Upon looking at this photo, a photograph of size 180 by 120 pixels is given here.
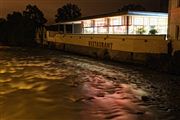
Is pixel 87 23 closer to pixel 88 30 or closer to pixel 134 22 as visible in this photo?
pixel 88 30

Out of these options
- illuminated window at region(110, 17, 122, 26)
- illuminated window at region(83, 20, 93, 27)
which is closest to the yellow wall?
illuminated window at region(110, 17, 122, 26)

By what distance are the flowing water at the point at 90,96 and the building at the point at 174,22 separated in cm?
336

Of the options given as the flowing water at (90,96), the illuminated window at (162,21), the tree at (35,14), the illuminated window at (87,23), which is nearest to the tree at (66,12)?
the tree at (35,14)

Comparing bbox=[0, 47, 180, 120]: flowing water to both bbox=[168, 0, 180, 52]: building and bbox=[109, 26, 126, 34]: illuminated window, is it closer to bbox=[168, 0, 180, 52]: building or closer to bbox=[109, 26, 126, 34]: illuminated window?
bbox=[168, 0, 180, 52]: building

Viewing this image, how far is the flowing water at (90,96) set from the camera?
12.2 metres

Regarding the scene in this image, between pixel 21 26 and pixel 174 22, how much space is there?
51891 millimetres

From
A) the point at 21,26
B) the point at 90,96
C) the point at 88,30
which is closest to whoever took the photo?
the point at 90,96

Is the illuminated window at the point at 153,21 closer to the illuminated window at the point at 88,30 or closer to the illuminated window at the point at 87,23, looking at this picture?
the illuminated window at the point at 88,30

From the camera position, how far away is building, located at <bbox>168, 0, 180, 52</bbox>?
79.9 ft

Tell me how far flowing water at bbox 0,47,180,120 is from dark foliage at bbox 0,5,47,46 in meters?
47.7

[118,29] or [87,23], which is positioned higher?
[87,23]

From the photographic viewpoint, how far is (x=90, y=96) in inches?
608

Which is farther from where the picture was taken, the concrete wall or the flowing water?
the concrete wall

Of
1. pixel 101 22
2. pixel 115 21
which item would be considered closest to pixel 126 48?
pixel 115 21
